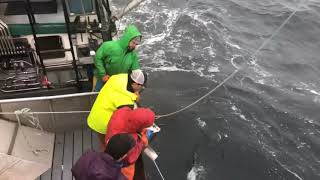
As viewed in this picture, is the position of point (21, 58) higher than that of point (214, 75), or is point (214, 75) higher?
point (21, 58)

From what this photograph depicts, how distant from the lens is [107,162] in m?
4.16

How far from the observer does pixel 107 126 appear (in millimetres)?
5293

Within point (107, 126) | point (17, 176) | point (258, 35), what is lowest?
point (258, 35)

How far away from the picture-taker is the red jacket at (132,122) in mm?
4801

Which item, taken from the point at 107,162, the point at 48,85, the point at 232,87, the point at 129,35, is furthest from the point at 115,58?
the point at 232,87

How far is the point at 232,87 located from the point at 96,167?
9.18 m

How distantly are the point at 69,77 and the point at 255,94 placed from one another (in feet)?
21.2

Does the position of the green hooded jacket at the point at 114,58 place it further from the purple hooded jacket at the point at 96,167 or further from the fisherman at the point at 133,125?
the purple hooded jacket at the point at 96,167

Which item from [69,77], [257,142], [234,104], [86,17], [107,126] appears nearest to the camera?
[107,126]

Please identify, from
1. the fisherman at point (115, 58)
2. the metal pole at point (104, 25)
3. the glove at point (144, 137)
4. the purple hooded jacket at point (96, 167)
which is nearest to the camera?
the purple hooded jacket at point (96, 167)

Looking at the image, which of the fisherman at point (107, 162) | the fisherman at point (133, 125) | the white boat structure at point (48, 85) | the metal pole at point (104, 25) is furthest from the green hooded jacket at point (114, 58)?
the fisherman at point (107, 162)

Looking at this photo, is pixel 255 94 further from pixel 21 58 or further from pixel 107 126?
pixel 107 126

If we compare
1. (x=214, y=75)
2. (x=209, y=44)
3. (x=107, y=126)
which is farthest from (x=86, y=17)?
(x=209, y=44)

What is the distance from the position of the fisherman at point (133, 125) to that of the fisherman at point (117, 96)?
227mm
